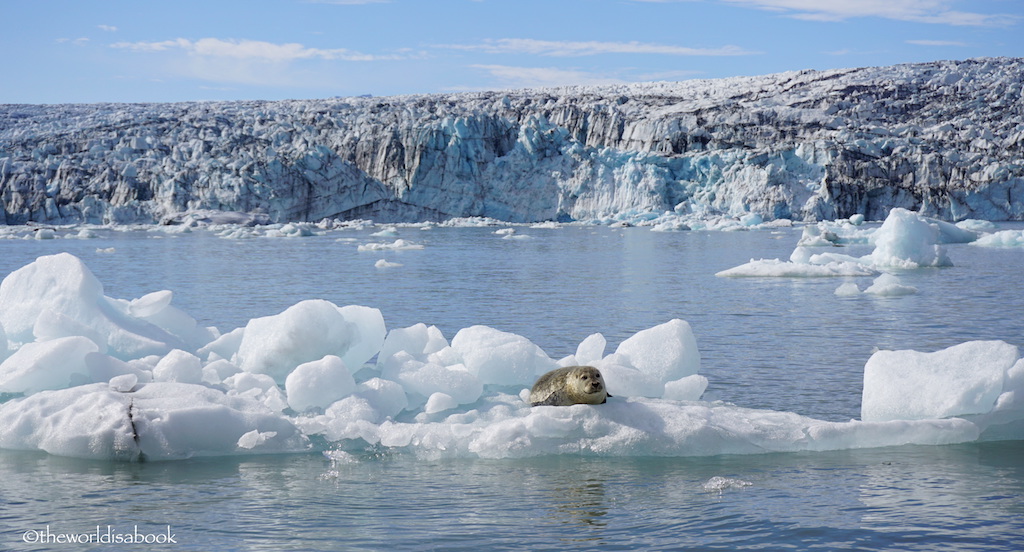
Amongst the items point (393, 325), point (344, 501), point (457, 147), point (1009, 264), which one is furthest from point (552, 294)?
point (457, 147)

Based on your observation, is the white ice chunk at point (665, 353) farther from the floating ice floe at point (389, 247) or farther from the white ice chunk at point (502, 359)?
the floating ice floe at point (389, 247)

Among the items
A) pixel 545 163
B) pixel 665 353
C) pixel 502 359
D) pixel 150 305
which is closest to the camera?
pixel 502 359

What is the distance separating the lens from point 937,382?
4922mm

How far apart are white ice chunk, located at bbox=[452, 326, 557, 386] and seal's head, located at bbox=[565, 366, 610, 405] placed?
842mm

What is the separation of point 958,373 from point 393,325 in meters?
5.23

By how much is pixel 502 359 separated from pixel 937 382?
2.37 m

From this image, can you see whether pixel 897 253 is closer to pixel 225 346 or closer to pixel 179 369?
pixel 225 346

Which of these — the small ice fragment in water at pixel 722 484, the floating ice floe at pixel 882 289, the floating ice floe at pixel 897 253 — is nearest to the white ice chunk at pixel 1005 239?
the floating ice floe at pixel 897 253

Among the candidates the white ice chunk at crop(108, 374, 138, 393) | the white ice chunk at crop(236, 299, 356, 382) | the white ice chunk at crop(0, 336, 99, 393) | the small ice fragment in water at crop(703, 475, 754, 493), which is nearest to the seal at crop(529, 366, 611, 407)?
the small ice fragment in water at crop(703, 475, 754, 493)

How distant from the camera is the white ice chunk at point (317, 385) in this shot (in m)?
5.05

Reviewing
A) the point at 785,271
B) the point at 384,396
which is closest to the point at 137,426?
the point at 384,396

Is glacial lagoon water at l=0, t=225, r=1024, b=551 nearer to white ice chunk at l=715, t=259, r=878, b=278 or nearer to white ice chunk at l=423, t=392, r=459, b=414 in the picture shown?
white ice chunk at l=423, t=392, r=459, b=414

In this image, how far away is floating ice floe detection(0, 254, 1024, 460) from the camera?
4.55 m

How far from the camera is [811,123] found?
4303cm
